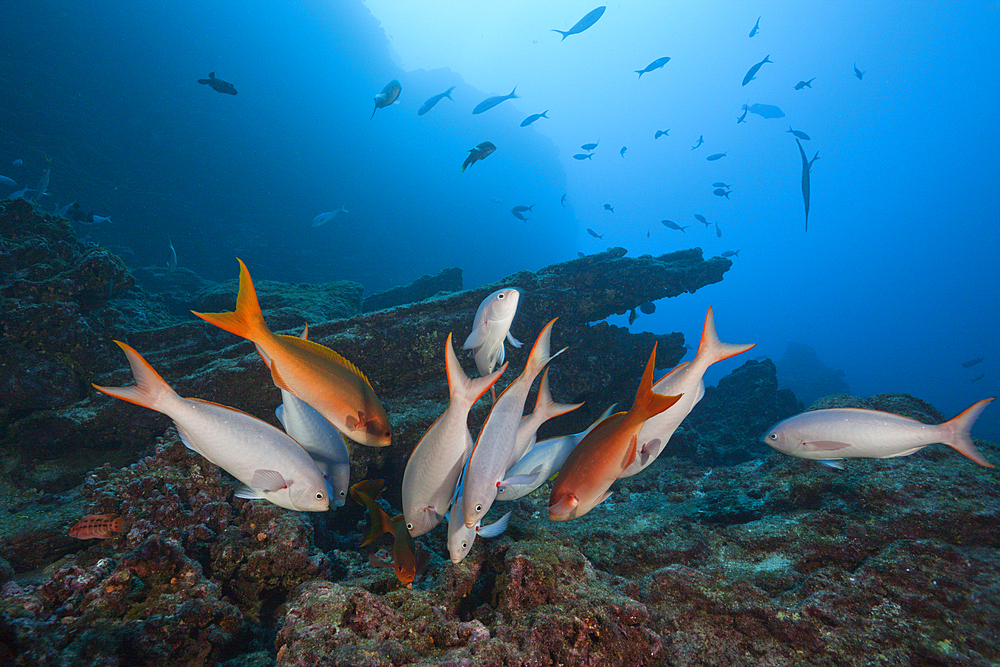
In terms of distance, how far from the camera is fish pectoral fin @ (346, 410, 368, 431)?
212cm

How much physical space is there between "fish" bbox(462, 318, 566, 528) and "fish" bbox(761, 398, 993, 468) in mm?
2082

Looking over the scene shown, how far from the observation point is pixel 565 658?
144 centimetres

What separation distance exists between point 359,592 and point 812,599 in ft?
7.96

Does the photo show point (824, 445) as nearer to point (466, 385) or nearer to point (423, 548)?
point (466, 385)

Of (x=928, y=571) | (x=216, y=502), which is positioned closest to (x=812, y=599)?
(x=928, y=571)

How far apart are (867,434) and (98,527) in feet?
17.3

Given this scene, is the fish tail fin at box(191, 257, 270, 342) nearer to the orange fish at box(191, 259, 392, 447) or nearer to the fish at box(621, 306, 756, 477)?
the orange fish at box(191, 259, 392, 447)

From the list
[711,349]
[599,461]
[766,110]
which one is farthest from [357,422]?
[766,110]

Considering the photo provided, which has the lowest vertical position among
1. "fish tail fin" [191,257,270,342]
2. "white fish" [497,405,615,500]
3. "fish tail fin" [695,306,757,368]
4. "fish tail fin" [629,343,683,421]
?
"white fish" [497,405,615,500]

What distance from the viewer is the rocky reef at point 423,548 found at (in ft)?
5.14

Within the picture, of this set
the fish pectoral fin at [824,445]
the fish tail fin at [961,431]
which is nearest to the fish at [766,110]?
the fish tail fin at [961,431]

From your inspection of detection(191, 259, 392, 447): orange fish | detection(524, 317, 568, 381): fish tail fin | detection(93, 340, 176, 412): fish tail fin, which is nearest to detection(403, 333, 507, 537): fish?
detection(524, 317, 568, 381): fish tail fin

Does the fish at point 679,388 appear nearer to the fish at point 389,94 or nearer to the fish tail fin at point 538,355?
the fish tail fin at point 538,355

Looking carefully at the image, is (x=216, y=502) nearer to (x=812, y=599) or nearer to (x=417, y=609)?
(x=417, y=609)
